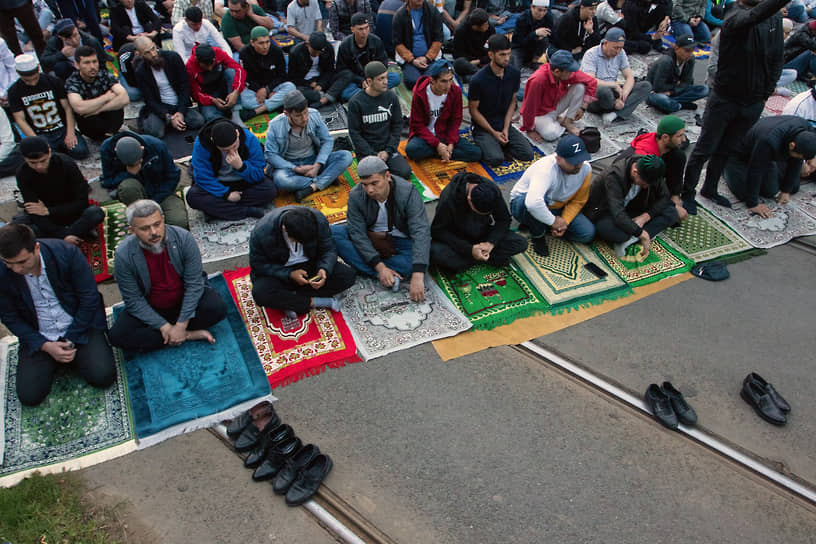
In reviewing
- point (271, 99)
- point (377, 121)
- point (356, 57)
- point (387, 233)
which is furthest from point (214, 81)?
point (387, 233)

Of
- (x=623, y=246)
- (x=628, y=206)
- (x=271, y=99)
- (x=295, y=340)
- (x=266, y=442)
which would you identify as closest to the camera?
(x=266, y=442)

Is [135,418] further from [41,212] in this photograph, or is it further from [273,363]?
[41,212]

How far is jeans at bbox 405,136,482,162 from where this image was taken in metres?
6.52

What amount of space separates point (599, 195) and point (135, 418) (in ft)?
14.5

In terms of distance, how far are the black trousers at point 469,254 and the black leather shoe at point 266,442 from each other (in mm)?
2024

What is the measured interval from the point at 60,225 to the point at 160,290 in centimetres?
171

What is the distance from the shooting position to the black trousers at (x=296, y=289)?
14.7 feet

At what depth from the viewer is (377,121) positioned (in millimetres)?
6254

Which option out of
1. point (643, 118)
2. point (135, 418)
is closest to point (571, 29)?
point (643, 118)

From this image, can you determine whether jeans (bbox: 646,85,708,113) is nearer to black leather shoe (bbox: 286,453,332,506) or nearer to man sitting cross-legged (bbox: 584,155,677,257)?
man sitting cross-legged (bbox: 584,155,677,257)

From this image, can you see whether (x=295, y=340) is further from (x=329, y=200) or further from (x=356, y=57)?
(x=356, y=57)

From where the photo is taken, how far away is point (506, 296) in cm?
493

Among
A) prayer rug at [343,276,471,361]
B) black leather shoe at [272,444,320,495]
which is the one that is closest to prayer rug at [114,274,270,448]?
black leather shoe at [272,444,320,495]

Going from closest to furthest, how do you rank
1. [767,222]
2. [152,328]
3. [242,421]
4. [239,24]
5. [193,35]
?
[242,421], [152,328], [767,222], [193,35], [239,24]
